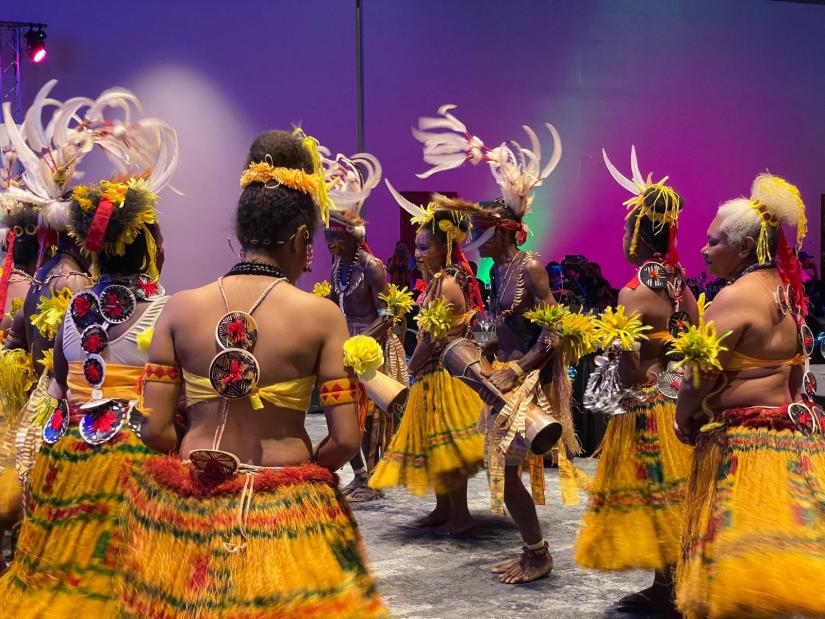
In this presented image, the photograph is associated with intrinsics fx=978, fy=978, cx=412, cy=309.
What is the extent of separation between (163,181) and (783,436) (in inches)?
92.8

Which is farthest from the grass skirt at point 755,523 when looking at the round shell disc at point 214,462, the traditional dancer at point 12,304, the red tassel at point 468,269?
the traditional dancer at point 12,304

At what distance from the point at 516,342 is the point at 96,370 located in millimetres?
2222

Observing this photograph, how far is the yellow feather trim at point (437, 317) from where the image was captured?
5504mm

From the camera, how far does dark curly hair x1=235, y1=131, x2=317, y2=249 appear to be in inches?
97.0

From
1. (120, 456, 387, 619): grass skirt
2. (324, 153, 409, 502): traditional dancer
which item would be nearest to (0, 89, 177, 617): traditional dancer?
(120, 456, 387, 619): grass skirt

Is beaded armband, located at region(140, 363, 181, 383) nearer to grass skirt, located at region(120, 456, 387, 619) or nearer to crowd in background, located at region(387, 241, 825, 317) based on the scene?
grass skirt, located at region(120, 456, 387, 619)

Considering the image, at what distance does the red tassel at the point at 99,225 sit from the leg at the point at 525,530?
2.28m

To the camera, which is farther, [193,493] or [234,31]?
[234,31]

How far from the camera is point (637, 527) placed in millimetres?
4234

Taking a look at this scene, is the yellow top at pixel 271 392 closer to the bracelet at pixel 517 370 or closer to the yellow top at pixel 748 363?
the yellow top at pixel 748 363

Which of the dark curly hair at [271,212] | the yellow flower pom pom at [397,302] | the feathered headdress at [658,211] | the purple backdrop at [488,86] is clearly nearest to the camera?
the dark curly hair at [271,212]

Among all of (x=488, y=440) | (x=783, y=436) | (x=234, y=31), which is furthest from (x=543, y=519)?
(x=234, y=31)

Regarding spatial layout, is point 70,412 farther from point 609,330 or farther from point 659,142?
point 659,142

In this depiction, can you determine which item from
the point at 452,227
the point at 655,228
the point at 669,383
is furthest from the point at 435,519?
the point at 655,228
